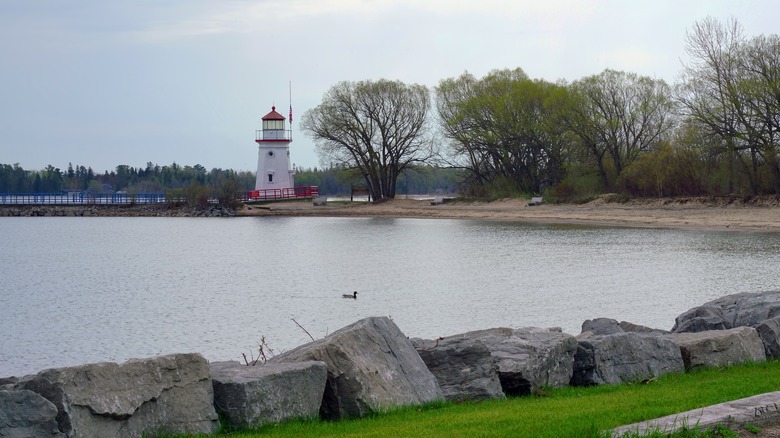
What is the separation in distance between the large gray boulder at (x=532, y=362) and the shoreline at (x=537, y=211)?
38280 mm

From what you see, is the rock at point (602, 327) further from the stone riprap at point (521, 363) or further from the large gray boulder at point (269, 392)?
the large gray boulder at point (269, 392)

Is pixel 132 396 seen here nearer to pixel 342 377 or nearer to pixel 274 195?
pixel 342 377

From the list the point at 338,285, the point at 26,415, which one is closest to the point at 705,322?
the point at 26,415

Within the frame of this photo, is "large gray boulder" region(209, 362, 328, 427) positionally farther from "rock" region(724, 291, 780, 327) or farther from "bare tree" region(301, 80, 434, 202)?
"bare tree" region(301, 80, 434, 202)

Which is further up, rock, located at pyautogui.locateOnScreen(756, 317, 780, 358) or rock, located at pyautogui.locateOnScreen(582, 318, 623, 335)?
rock, located at pyautogui.locateOnScreen(756, 317, 780, 358)

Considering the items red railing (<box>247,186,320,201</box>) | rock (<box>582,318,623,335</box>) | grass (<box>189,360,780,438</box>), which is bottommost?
rock (<box>582,318,623,335</box>)

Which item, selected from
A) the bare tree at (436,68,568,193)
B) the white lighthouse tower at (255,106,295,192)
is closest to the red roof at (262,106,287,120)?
the white lighthouse tower at (255,106,295,192)

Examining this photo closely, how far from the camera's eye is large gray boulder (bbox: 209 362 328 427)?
8812mm

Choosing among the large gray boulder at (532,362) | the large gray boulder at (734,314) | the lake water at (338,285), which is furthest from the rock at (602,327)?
the lake water at (338,285)

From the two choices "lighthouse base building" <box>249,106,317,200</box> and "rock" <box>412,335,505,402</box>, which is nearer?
"rock" <box>412,335,505,402</box>

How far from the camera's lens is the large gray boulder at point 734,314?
14.2m

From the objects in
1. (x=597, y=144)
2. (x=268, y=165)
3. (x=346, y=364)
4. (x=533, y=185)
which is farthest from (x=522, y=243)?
(x=268, y=165)

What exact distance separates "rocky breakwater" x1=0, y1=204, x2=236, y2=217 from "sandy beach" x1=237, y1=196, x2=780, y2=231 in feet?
39.4

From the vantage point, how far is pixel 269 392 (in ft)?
29.2
